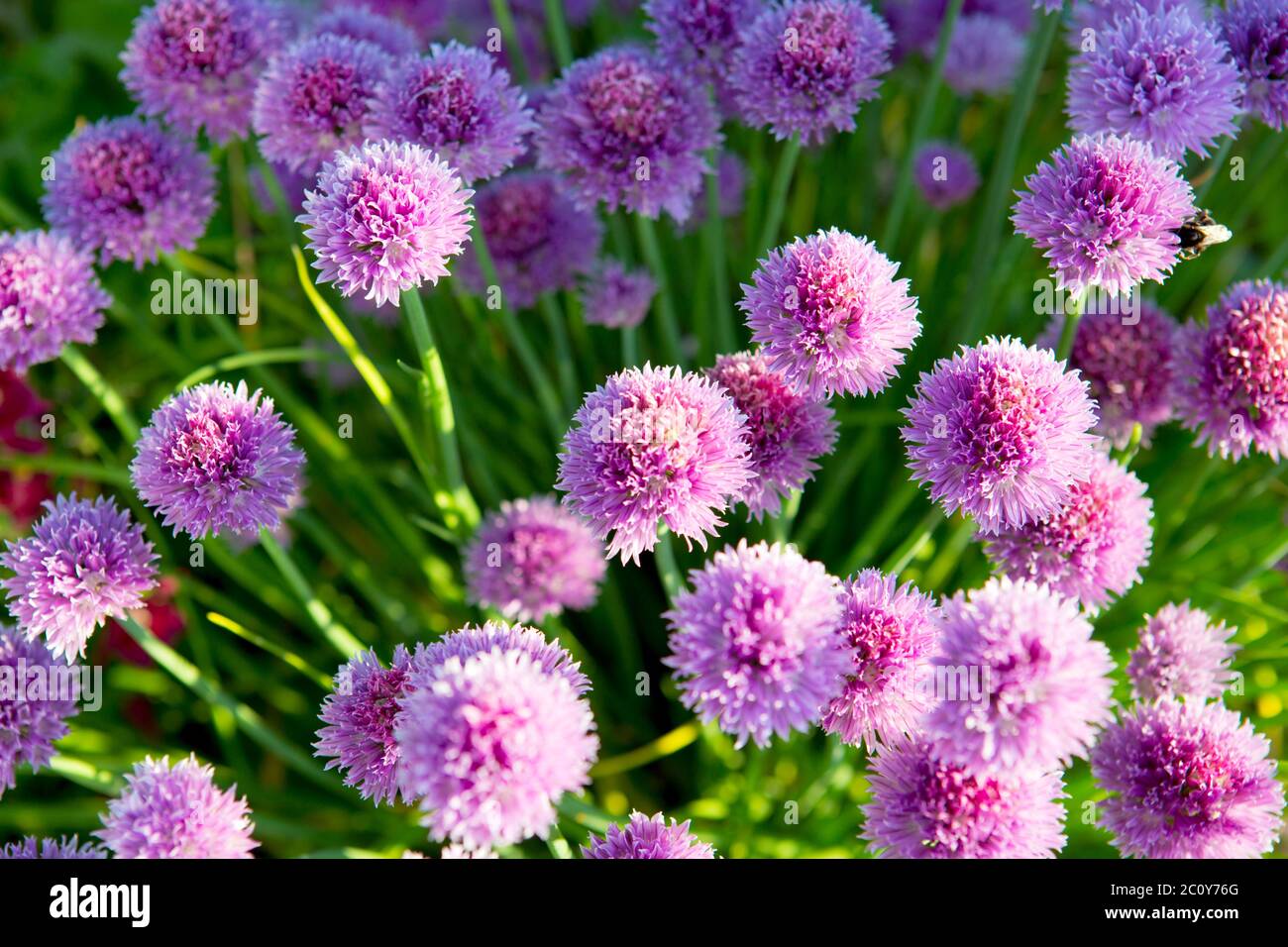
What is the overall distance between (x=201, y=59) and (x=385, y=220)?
0.35 meters

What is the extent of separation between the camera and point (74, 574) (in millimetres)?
768

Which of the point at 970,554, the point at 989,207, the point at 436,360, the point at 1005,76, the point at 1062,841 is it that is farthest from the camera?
the point at 1005,76

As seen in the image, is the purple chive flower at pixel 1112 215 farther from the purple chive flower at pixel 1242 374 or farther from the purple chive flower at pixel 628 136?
the purple chive flower at pixel 628 136

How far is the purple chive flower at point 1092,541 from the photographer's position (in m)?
0.76

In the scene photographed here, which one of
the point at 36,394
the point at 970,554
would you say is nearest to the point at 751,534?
the point at 970,554

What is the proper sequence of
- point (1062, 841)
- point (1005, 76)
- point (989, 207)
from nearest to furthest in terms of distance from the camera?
1. point (1062, 841)
2. point (989, 207)
3. point (1005, 76)

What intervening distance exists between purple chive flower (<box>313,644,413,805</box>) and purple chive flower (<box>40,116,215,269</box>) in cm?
47

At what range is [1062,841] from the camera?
67 centimetres

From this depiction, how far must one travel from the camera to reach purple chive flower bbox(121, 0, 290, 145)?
0.90 m

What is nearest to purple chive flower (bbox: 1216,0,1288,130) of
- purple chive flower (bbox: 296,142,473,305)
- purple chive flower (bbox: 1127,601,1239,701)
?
purple chive flower (bbox: 1127,601,1239,701)

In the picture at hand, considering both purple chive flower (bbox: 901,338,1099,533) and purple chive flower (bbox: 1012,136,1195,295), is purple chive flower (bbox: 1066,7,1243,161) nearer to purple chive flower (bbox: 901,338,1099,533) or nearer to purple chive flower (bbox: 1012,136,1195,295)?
purple chive flower (bbox: 1012,136,1195,295)

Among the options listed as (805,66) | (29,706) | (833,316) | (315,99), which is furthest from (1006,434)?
(29,706)
